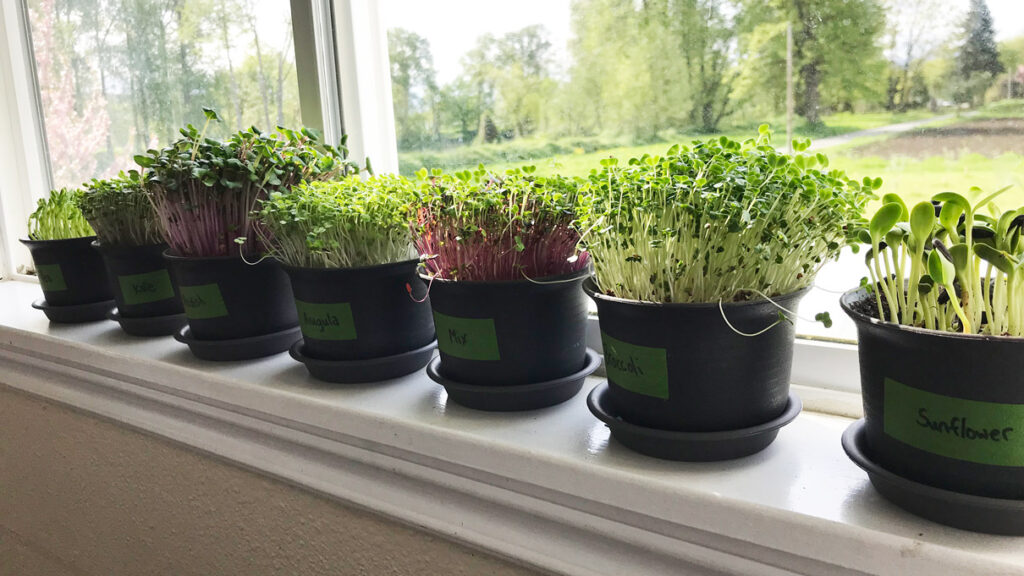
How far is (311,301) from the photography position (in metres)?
1.01

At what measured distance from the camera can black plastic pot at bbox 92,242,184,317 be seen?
131 centimetres

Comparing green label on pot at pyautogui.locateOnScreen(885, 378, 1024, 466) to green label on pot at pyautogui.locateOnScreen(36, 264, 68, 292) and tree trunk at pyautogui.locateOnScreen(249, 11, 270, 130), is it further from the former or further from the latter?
green label on pot at pyautogui.locateOnScreen(36, 264, 68, 292)

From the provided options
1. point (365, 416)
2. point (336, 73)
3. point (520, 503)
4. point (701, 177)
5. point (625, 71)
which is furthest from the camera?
point (336, 73)

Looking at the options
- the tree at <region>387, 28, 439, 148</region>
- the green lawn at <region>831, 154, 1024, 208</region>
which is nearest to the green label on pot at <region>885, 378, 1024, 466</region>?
the green lawn at <region>831, 154, 1024, 208</region>

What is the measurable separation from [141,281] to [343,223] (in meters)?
0.62

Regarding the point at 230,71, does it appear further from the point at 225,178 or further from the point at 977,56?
the point at 977,56

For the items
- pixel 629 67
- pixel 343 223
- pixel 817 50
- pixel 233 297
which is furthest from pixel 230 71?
pixel 817 50

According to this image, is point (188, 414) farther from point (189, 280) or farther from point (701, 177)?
point (701, 177)

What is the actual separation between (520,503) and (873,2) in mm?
713

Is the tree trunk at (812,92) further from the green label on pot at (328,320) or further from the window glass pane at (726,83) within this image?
the green label on pot at (328,320)

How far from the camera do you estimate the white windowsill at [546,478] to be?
0.62m

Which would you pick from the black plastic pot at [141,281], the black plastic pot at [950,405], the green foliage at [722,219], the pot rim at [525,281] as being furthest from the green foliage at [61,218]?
the black plastic pot at [950,405]

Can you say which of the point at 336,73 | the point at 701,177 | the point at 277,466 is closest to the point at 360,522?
the point at 277,466

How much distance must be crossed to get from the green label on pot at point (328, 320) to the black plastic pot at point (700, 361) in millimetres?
415
